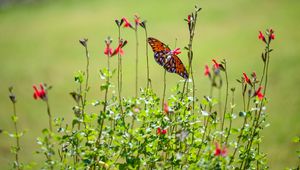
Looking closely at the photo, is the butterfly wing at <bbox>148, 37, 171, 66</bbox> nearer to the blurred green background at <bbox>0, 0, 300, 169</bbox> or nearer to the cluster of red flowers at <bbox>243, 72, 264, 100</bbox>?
the cluster of red flowers at <bbox>243, 72, 264, 100</bbox>

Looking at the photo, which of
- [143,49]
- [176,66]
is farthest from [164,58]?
[143,49]

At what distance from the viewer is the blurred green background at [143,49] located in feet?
13.1

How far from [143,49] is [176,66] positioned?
3.34 meters

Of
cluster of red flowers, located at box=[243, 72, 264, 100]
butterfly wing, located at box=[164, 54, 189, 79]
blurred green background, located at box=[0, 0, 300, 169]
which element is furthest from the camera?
blurred green background, located at box=[0, 0, 300, 169]

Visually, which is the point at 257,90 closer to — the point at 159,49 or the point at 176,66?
the point at 176,66

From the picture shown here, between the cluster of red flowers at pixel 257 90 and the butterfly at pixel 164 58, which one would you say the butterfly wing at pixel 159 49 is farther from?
the cluster of red flowers at pixel 257 90

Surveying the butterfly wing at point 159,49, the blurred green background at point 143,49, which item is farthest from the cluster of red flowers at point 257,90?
the blurred green background at point 143,49

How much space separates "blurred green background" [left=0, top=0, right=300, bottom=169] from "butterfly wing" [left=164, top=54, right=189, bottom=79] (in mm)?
1643

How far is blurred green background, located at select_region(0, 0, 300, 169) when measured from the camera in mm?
3990

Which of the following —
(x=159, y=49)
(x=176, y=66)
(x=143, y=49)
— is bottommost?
(x=176, y=66)

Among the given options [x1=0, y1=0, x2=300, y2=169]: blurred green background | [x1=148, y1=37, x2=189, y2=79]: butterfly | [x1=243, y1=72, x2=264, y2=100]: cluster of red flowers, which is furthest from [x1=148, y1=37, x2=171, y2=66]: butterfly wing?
[x1=0, y1=0, x2=300, y2=169]: blurred green background

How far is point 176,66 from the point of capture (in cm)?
204

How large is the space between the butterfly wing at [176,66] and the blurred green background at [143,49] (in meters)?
1.64

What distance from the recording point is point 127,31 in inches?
229
